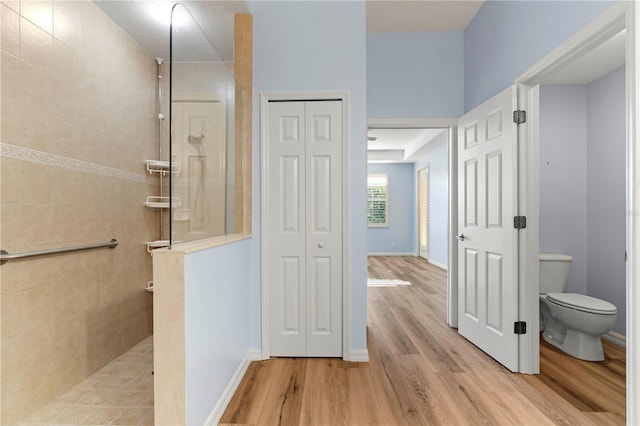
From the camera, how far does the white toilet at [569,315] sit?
7.72 feet

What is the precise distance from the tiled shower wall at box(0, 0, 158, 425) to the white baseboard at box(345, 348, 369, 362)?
72.7 inches

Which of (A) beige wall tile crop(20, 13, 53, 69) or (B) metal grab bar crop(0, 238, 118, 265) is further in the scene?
(A) beige wall tile crop(20, 13, 53, 69)

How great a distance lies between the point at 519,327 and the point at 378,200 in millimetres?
6580

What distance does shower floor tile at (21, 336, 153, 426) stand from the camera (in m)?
1.72

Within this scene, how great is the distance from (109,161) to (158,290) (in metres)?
1.59

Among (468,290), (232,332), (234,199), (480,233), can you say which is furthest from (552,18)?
(232,332)

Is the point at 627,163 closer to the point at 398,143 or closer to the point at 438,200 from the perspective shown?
the point at 438,200

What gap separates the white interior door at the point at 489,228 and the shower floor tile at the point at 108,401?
241 cm

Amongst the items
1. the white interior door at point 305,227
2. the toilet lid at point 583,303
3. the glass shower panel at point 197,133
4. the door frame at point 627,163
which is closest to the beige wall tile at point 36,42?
the glass shower panel at point 197,133

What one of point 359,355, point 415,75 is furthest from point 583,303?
point 415,75

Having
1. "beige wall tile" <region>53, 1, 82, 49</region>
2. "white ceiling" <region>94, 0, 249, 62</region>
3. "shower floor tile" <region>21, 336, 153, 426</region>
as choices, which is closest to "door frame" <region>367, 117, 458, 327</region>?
"white ceiling" <region>94, 0, 249, 62</region>

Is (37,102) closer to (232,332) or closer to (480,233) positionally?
(232,332)

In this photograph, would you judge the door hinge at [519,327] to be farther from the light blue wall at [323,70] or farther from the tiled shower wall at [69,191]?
the tiled shower wall at [69,191]

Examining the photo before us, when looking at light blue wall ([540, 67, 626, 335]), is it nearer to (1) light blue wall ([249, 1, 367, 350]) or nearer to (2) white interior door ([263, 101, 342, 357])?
(1) light blue wall ([249, 1, 367, 350])
